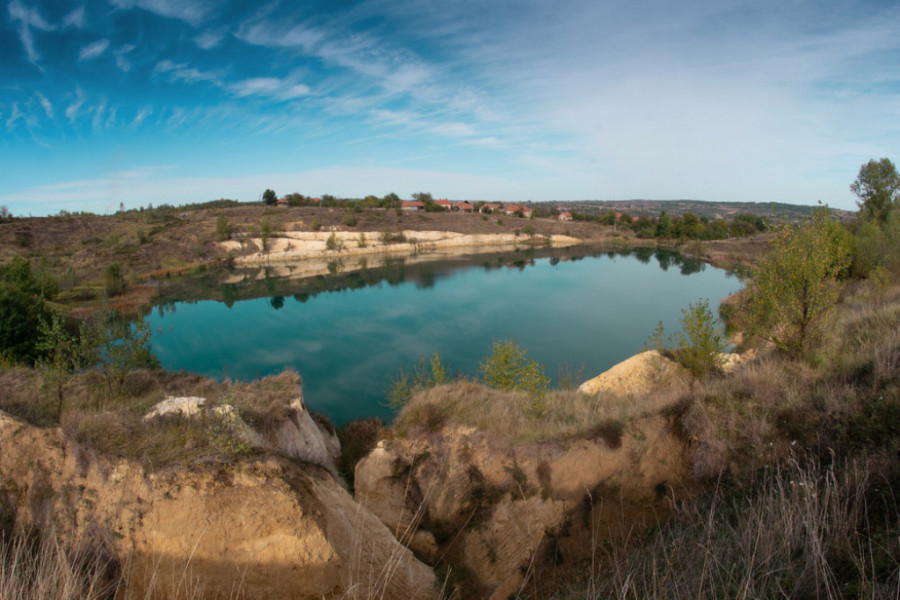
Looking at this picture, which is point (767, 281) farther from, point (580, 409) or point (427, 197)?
point (427, 197)

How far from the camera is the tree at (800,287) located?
8664mm

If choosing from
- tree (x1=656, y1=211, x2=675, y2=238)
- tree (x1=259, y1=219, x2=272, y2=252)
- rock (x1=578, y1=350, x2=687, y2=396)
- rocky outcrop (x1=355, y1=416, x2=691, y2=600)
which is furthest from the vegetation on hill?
tree (x1=656, y1=211, x2=675, y2=238)

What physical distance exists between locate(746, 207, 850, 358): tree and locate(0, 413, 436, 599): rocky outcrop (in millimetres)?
9172

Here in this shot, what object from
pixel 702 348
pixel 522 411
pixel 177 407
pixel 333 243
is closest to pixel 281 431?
pixel 177 407

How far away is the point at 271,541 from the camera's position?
15.7 feet

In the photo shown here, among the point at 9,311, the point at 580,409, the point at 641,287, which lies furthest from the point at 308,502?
the point at 641,287

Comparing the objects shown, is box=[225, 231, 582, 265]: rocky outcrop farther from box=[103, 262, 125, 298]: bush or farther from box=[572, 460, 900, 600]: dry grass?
box=[572, 460, 900, 600]: dry grass

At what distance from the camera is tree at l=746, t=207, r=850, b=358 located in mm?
8664

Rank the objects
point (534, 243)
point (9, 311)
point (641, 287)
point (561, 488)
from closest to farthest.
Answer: point (561, 488) → point (9, 311) → point (641, 287) → point (534, 243)

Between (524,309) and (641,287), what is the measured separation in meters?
14.5

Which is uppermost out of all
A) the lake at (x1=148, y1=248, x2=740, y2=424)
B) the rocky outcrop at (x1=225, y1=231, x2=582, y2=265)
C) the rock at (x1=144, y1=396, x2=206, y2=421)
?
the rocky outcrop at (x1=225, y1=231, x2=582, y2=265)

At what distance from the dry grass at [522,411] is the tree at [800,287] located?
324 centimetres

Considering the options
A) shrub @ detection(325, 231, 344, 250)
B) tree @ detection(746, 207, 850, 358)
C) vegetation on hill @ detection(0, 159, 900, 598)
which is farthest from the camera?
shrub @ detection(325, 231, 344, 250)

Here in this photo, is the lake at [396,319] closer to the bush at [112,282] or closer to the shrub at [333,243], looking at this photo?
the bush at [112,282]
